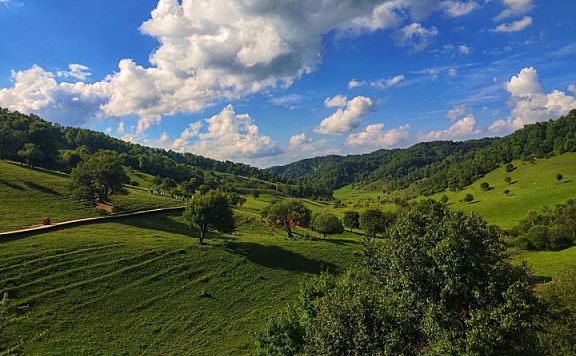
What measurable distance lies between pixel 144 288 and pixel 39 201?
162ft

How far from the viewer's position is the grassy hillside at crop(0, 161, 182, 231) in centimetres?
7429

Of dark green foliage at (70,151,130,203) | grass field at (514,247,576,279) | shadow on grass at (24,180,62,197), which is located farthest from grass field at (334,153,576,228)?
shadow on grass at (24,180,62,197)

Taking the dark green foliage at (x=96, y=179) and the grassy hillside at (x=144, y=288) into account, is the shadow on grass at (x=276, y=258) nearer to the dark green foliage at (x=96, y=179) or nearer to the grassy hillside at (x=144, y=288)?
the grassy hillside at (x=144, y=288)

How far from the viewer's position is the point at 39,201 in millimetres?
85875

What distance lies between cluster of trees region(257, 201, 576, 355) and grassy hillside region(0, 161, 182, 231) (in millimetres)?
65955

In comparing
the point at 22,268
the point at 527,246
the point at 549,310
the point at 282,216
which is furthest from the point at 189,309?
the point at 527,246

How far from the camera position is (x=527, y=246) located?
3415 inches

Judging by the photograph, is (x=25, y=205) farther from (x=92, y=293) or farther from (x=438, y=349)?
(x=438, y=349)

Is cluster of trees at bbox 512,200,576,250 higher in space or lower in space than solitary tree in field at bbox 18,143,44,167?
lower

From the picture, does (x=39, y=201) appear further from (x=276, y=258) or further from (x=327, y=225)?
(x=327, y=225)

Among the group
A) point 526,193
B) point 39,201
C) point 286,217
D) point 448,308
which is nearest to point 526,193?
point 526,193

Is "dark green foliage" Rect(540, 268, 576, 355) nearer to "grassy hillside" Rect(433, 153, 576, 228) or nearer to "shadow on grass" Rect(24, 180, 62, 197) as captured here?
"grassy hillside" Rect(433, 153, 576, 228)

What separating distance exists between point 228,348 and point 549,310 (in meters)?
30.9

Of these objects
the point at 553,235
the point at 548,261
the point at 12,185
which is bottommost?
the point at 548,261
